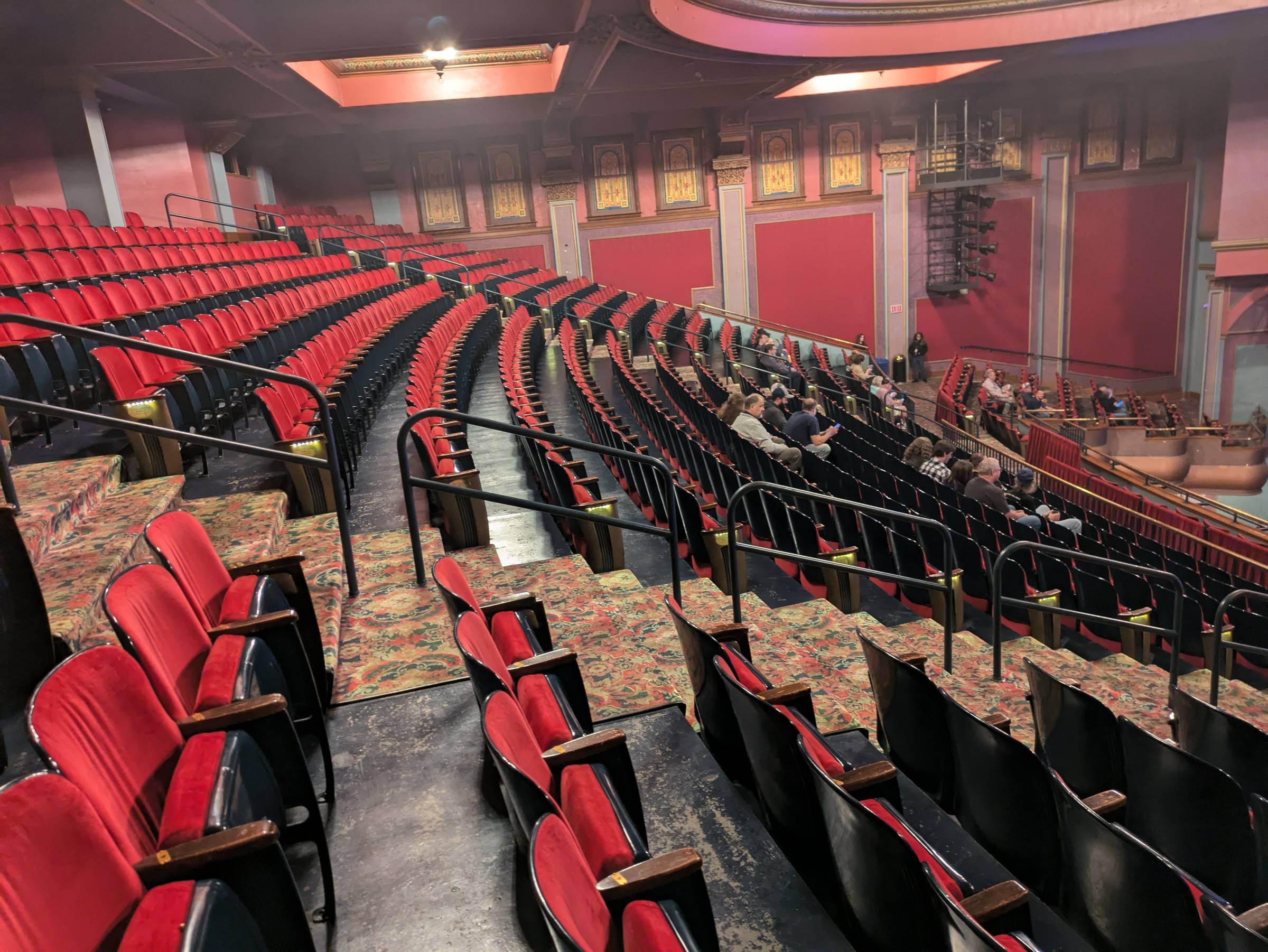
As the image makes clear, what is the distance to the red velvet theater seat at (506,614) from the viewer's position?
1.09 meters

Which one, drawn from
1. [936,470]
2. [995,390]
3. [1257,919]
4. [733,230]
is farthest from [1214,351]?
[1257,919]

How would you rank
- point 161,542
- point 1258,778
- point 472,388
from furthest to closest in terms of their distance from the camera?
1. point 472,388
2. point 1258,778
3. point 161,542

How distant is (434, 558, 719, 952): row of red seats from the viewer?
659 millimetres

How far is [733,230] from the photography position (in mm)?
8047

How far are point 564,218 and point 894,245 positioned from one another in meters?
3.10

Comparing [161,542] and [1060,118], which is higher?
[1060,118]

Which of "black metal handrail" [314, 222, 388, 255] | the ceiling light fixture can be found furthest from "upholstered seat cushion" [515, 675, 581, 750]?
"black metal handrail" [314, 222, 388, 255]

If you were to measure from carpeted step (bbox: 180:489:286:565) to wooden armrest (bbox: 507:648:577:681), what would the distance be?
0.62 metres

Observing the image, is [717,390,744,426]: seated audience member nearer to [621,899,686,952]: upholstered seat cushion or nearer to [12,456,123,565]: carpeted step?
[12,456,123,565]: carpeted step

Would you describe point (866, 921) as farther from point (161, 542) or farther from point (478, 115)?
Result: point (478, 115)

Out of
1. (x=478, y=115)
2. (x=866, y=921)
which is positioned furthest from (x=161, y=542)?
(x=478, y=115)

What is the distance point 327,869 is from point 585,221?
302 inches

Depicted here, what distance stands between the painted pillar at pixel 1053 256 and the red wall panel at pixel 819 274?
62.9 inches

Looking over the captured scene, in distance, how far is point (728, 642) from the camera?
1327 mm
